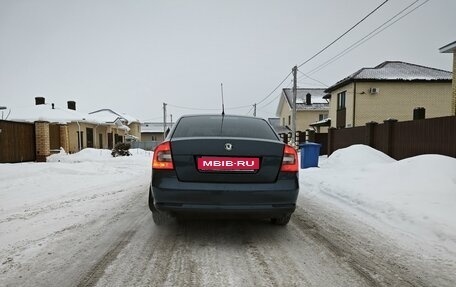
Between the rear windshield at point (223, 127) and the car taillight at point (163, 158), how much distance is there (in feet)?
1.08

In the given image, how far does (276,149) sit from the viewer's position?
3266 millimetres

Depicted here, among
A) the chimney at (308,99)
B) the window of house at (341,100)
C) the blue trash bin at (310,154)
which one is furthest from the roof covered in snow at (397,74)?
the blue trash bin at (310,154)

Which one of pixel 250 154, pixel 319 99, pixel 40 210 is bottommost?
pixel 40 210

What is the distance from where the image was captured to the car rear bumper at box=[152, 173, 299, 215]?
9.96 feet

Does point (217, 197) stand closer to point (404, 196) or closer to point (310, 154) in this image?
point (404, 196)

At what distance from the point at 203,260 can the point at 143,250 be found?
0.69 m

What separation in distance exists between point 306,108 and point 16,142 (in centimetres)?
3111

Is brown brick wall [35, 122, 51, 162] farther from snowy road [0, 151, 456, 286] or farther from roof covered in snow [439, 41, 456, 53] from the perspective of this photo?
roof covered in snow [439, 41, 456, 53]

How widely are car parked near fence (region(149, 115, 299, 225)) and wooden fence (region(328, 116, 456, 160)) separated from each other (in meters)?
8.45

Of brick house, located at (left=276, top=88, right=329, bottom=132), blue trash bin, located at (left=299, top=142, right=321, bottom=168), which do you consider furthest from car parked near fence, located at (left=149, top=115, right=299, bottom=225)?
brick house, located at (left=276, top=88, right=329, bottom=132)

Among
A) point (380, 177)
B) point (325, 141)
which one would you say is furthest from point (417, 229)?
point (325, 141)

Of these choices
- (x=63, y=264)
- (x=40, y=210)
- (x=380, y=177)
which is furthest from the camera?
(x=380, y=177)

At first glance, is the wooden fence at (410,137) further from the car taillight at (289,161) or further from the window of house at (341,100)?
the window of house at (341,100)

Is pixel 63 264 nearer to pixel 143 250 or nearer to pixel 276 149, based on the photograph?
pixel 143 250
